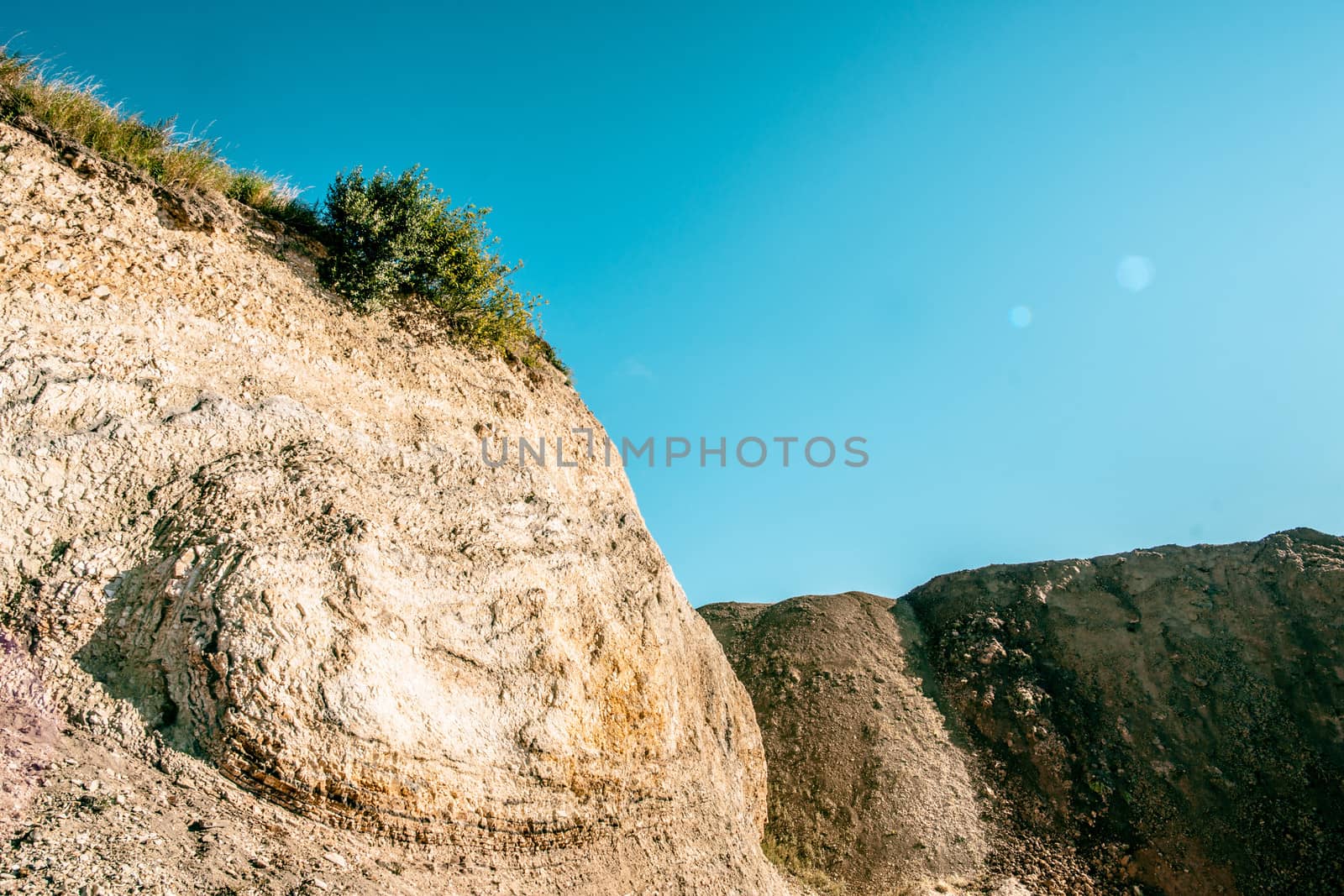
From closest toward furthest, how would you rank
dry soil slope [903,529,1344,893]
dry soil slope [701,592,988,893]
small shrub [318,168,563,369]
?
small shrub [318,168,563,369]
dry soil slope [903,529,1344,893]
dry soil slope [701,592,988,893]

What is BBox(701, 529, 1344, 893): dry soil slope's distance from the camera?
43.8 ft

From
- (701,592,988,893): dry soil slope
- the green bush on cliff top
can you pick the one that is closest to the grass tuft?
the green bush on cliff top

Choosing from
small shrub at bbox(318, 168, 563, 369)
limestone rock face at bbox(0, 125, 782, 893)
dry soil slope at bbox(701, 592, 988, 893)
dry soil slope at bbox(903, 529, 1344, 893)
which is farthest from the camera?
dry soil slope at bbox(701, 592, 988, 893)

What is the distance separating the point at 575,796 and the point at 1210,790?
13.3 meters

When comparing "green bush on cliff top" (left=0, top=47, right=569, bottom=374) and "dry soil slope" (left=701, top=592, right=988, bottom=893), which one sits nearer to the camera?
"green bush on cliff top" (left=0, top=47, right=569, bottom=374)

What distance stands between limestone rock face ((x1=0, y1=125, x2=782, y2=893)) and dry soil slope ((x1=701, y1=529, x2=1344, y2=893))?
19.1 ft

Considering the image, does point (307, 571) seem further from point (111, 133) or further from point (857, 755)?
point (857, 755)

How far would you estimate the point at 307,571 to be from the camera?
6.61 metres

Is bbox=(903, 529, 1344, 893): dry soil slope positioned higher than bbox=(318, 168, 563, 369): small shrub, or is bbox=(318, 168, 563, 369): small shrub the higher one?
bbox=(318, 168, 563, 369): small shrub

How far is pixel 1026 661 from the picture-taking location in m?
17.4

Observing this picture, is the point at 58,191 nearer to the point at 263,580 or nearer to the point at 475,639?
the point at 263,580

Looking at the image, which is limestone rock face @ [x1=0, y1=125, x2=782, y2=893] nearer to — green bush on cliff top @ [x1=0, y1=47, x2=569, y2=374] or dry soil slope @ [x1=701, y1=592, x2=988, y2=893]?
green bush on cliff top @ [x1=0, y1=47, x2=569, y2=374]

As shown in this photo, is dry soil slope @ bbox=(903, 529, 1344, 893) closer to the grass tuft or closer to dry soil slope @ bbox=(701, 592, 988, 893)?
dry soil slope @ bbox=(701, 592, 988, 893)

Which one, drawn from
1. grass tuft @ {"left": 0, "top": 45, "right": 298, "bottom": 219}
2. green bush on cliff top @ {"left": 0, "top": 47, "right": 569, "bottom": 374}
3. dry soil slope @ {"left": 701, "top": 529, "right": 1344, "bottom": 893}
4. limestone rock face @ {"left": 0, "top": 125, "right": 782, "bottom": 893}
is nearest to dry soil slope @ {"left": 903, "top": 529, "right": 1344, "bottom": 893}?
dry soil slope @ {"left": 701, "top": 529, "right": 1344, "bottom": 893}
